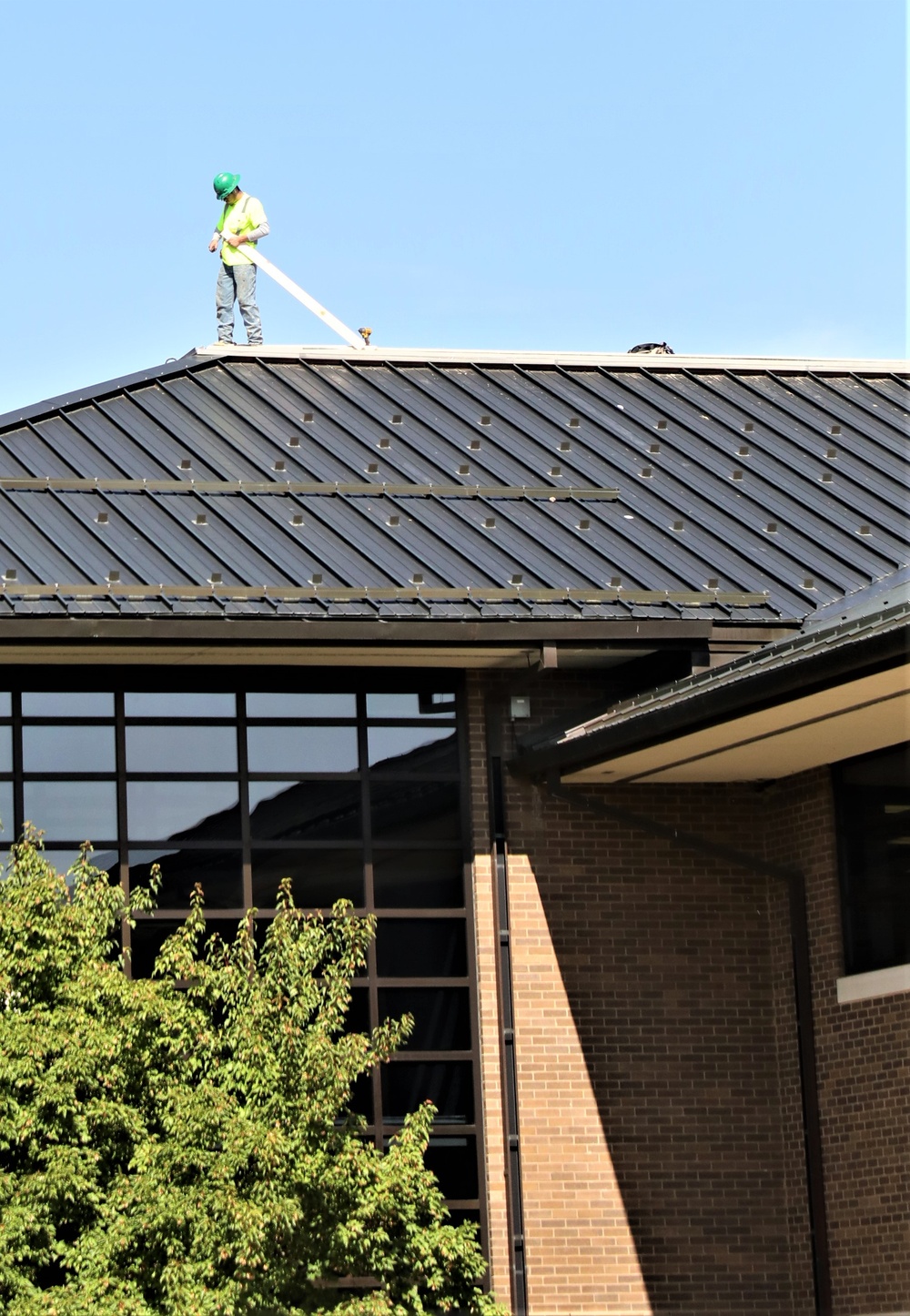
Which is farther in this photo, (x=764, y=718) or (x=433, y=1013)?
(x=433, y=1013)

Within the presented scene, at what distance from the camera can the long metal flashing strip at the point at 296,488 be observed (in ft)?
56.4

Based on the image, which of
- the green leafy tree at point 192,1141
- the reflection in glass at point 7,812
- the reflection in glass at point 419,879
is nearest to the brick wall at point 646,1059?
the reflection in glass at point 419,879

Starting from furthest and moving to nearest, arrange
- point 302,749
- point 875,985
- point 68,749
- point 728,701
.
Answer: point 302,749
point 68,749
point 875,985
point 728,701

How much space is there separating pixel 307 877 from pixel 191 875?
89cm

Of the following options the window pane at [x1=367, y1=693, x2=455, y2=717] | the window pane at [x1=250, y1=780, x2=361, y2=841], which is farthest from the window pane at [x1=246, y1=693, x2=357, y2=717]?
the window pane at [x1=250, y1=780, x2=361, y2=841]

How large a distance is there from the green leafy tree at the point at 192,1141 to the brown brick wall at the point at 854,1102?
3844mm

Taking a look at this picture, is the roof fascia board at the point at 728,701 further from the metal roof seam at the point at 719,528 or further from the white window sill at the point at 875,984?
the metal roof seam at the point at 719,528

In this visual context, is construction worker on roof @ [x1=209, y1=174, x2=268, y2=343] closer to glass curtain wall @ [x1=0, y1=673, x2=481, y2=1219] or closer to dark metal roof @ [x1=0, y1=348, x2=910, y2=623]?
dark metal roof @ [x1=0, y1=348, x2=910, y2=623]

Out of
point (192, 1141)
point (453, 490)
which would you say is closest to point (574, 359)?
point (453, 490)

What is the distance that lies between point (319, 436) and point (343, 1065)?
327 inches

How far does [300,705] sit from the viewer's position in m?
16.6

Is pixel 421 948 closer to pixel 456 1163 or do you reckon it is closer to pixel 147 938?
pixel 456 1163

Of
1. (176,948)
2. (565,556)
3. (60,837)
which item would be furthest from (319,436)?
(176,948)

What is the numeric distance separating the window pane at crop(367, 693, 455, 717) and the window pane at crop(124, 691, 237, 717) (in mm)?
1131
